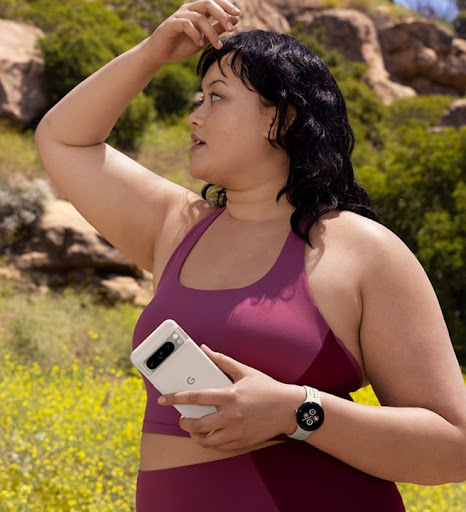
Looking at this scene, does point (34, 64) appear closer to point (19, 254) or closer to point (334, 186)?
point (19, 254)

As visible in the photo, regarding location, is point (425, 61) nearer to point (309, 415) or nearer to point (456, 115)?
point (456, 115)

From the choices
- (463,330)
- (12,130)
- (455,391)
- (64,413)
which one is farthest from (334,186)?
(12,130)

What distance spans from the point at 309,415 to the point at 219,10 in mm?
924

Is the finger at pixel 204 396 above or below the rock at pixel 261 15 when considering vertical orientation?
above

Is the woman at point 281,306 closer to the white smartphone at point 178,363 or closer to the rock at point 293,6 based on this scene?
the white smartphone at point 178,363

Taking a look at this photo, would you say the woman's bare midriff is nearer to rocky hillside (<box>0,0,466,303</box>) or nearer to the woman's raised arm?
the woman's raised arm

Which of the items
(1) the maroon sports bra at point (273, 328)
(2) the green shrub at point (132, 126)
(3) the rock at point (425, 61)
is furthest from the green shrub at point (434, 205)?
(3) the rock at point (425, 61)

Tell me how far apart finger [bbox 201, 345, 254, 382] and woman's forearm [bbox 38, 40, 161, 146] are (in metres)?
0.77

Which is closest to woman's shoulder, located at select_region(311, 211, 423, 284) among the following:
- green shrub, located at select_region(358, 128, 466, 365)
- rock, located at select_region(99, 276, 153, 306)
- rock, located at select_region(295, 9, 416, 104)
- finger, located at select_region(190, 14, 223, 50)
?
finger, located at select_region(190, 14, 223, 50)

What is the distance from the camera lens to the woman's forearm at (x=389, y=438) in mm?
1430

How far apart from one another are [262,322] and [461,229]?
887 cm

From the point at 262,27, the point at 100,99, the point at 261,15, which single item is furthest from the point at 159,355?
the point at 261,15

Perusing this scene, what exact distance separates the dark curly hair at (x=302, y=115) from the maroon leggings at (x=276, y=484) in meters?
Answer: 0.47

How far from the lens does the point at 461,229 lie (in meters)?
9.88
